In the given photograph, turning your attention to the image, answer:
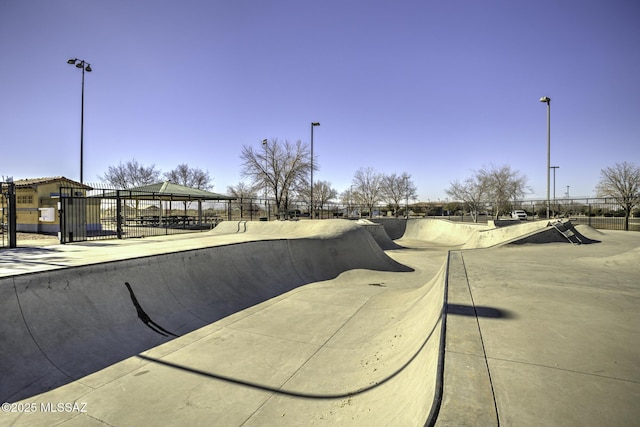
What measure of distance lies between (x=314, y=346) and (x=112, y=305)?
388 cm

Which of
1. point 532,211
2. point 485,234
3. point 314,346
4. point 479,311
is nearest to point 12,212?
point 314,346

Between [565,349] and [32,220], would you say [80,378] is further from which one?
[32,220]

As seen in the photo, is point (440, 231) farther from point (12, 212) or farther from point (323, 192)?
point (323, 192)

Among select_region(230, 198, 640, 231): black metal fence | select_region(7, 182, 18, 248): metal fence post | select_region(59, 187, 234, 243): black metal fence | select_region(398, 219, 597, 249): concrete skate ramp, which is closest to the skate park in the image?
select_region(7, 182, 18, 248): metal fence post

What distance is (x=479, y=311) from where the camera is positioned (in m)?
3.94

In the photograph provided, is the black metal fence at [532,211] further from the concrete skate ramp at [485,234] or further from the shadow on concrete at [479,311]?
the shadow on concrete at [479,311]

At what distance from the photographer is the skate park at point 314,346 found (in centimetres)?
236

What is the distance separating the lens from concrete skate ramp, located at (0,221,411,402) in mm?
4273

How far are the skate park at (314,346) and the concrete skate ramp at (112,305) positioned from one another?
0.03 meters

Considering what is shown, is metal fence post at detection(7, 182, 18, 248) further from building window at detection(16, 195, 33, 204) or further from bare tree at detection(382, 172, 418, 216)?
bare tree at detection(382, 172, 418, 216)

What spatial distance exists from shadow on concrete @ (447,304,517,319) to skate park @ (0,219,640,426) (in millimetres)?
27

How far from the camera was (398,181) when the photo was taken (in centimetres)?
5828

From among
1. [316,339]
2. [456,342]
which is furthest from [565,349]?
[316,339]

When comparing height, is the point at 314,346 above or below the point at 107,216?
below
